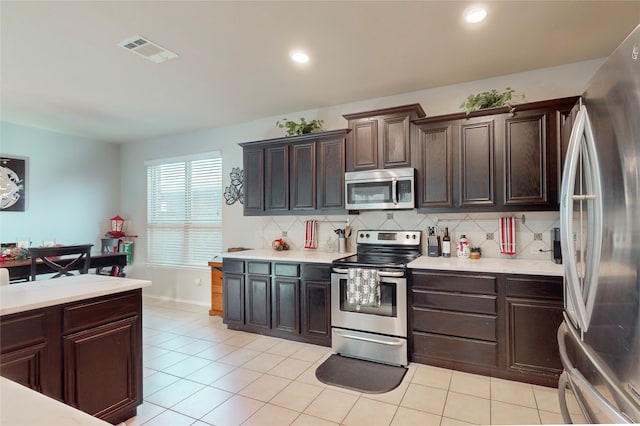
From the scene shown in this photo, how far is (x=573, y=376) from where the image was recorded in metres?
1.37

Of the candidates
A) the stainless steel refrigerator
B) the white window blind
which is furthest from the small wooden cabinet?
the white window blind

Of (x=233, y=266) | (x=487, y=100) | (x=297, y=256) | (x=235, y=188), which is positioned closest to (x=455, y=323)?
(x=297, y=256)

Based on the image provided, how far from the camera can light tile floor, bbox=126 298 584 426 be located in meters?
2.17

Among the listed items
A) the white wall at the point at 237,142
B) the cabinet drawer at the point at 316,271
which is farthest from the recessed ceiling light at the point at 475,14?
the cabinet drawer at the point at 316,271

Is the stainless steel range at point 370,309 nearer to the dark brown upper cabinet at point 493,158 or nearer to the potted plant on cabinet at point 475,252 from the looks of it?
the potted plant on cabinet at point 475,252

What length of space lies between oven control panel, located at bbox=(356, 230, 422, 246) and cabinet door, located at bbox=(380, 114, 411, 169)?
2.43 feet

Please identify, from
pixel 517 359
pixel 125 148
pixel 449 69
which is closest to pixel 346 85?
pixel 449 69

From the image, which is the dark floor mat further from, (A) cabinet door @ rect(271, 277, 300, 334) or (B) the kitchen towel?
(B) the kitchen towel

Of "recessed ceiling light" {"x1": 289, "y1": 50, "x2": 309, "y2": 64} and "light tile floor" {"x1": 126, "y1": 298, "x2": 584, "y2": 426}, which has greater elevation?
"recessed ceiling light" {"x1": 289, "y1": 50, "x2": 309, "y2": 64}

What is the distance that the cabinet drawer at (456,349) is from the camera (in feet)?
8.79

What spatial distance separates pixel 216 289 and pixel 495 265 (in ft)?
11.5

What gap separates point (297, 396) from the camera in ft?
8.05

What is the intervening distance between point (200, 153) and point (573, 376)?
514 centimetres

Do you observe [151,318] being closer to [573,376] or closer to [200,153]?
[200,153]
